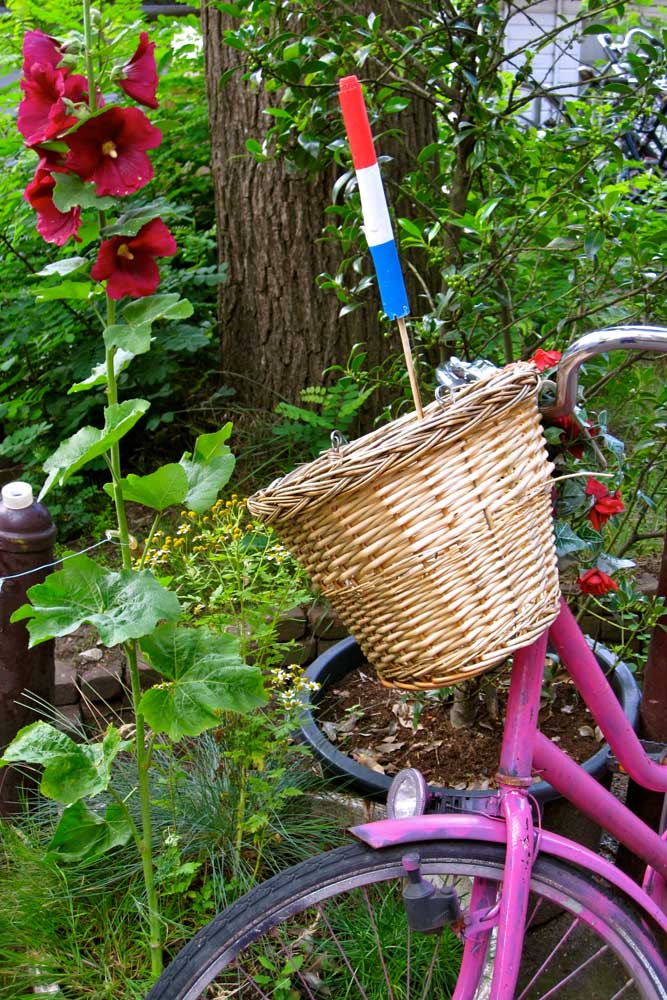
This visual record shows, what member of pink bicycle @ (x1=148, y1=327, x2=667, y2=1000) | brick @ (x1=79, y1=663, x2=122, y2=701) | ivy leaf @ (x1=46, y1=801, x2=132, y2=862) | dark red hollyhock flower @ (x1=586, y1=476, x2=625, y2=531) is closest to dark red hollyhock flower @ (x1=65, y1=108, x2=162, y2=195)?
pink bicycle @ (x1=148, y1=327, x2=667, y2=1000)

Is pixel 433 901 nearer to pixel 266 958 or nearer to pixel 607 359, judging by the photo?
pixel 266 958

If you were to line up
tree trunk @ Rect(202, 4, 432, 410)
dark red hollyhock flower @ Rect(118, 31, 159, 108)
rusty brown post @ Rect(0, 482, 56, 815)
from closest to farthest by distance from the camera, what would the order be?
dark red hollyhock flower @ Rect(118, 31, 159, 108) < rusty brown post @ Rect(0, 482, 56, 815) < tree trunk @ Rect(202, 4, 432, 410)

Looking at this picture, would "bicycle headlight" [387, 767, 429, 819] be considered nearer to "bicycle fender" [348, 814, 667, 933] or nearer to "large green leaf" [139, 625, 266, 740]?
"bicycle fender" [348, 814, 667, 933]

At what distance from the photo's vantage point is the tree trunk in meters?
3.56

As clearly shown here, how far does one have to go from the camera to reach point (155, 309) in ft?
5.16

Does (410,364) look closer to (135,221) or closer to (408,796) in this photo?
(135,221)

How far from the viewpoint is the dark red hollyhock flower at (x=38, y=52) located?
4.74 ft

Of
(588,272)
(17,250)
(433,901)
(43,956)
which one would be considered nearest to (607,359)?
(588,272)

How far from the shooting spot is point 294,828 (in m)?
2.22

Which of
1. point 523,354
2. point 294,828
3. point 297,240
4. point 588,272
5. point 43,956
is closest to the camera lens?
point 43,956

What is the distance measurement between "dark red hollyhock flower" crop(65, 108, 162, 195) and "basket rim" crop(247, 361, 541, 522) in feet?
1.74

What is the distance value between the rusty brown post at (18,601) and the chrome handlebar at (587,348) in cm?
142

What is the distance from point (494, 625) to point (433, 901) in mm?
394

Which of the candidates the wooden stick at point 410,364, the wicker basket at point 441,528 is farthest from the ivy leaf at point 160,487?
the wooden stick at point 410,364
